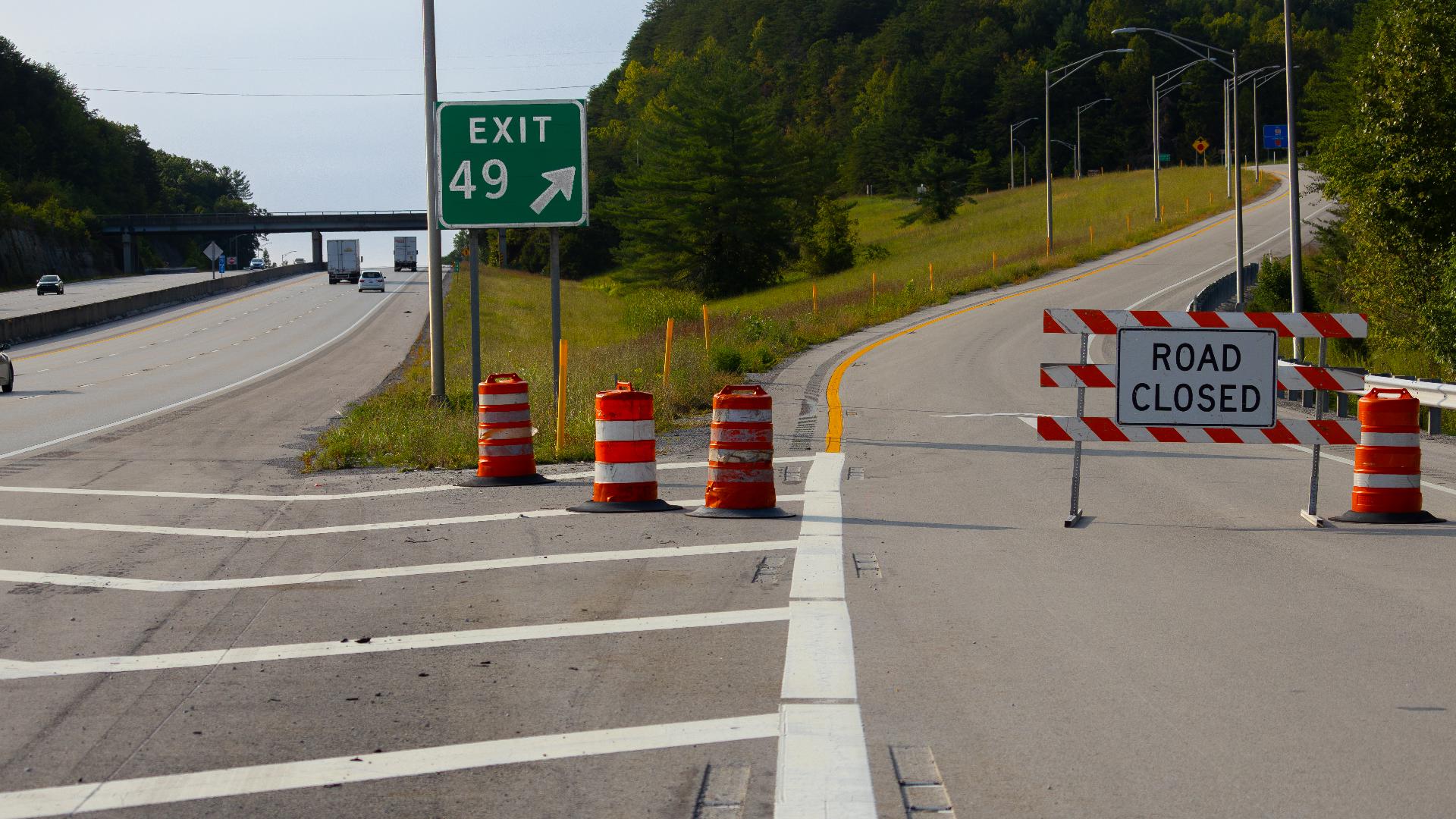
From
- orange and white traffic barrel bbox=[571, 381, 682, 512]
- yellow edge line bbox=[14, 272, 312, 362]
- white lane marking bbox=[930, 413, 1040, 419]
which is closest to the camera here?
orange and white traffic barrel bbox=[571, 381, 682, 512]

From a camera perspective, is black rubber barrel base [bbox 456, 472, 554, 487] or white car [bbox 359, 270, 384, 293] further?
white car [bbox 359, 270, 384, 293]

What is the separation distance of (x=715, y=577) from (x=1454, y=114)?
3469 centimetres

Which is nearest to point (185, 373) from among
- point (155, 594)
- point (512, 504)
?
point (512, 504)

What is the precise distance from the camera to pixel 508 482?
13.6 metres

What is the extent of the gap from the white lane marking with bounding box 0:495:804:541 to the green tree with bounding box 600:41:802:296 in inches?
2785

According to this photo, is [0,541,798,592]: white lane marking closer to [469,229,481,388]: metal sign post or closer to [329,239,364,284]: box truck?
[469,229,481,388]: metal sign post

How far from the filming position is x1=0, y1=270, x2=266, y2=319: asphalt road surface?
68.0 meters

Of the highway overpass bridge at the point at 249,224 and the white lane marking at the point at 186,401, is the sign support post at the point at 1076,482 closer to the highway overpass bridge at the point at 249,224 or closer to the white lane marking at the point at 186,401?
the white lane marking at the point at 186,401

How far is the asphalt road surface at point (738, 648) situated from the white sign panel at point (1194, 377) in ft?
2.92

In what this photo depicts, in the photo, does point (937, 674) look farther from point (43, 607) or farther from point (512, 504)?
point (512, 504)

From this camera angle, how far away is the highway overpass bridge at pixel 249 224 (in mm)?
134125

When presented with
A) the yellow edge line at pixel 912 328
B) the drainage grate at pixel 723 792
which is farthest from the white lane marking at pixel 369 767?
the yellow edge line at pixel 912 328

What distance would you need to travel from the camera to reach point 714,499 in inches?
451

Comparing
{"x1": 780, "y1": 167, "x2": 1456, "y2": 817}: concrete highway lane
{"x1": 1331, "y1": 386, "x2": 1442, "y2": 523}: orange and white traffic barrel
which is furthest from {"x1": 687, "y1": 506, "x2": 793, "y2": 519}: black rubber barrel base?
{"x1": 1331, "y1": 386, "x2": 1442, "y2": 523}: orange and white traffic barrel
